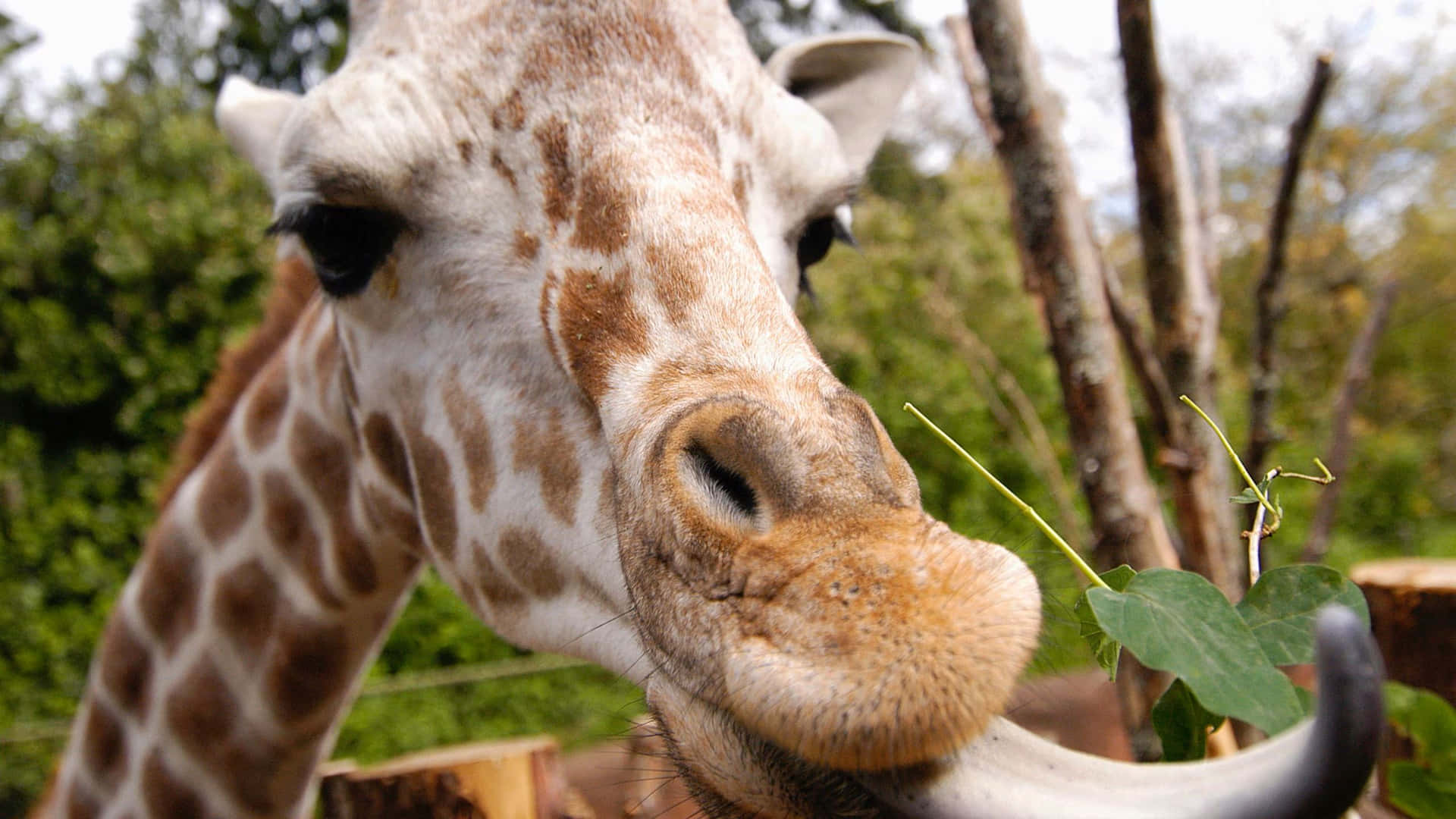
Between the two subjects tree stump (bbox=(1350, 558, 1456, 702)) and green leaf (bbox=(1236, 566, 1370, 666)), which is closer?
green leaf (bbox=(1236, 566, 1370, 666))

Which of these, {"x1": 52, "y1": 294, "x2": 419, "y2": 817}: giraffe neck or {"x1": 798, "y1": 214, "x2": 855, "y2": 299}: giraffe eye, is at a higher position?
{"x1": 798, "y1": 214, "x2": 855, "y2": 299}: giraffe eye

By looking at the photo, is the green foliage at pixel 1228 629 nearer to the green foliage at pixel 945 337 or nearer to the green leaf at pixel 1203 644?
the green leaf at pixel 1203 644

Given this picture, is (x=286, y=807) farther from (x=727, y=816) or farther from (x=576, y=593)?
(x=727, y=816)

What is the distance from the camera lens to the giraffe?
75 centimetres

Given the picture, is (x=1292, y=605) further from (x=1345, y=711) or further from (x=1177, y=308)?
(x=1177, y=308)

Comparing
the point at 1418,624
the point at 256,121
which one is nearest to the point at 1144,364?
the point at 1418,624

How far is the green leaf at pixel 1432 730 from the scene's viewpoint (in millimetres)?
1028

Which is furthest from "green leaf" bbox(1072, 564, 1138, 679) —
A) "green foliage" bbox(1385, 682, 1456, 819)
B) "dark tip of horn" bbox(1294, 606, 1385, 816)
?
"green foliage" bbox(1385, 682, 1456, 819)

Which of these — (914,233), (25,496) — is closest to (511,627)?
(25,496)

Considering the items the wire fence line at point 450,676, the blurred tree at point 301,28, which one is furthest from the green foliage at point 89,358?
the blurred tree at point 301,28

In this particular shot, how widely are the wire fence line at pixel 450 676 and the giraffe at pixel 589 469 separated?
12.8ft

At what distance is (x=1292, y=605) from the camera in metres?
0.75

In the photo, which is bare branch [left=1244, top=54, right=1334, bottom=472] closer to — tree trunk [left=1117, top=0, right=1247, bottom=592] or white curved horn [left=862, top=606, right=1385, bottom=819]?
tree trunk [left=1117, top=0, right=1247, bottom=592]

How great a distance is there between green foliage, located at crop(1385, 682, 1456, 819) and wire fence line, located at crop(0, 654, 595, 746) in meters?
5.18
